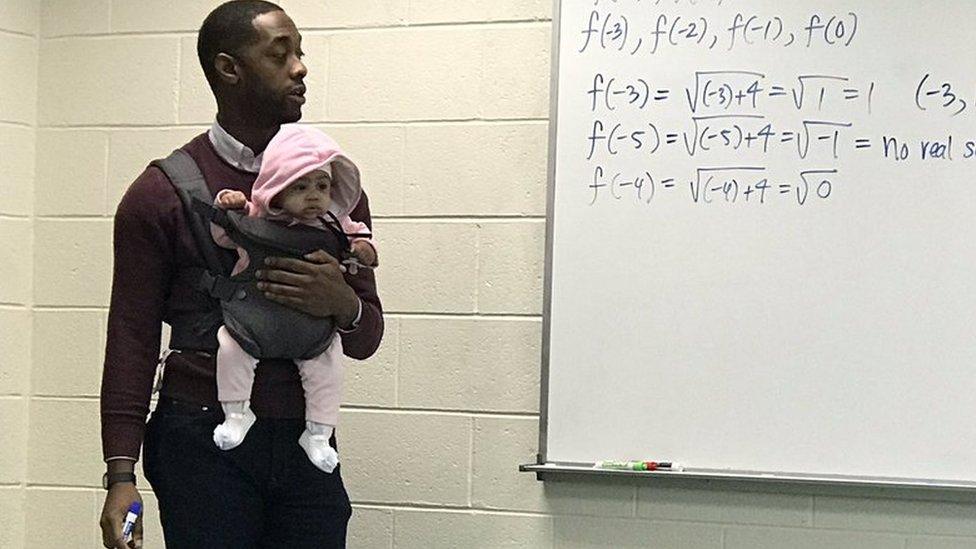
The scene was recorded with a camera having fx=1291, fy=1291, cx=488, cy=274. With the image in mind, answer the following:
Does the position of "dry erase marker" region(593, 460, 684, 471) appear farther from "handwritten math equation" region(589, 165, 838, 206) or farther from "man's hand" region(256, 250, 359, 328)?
"man's hand" region(256, 250, 359, 328)

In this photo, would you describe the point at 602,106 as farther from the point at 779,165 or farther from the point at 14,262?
the point at 14,262

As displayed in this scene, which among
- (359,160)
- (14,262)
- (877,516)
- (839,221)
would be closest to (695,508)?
(877,516)

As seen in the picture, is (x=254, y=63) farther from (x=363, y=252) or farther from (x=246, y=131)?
(x=363, y=252)

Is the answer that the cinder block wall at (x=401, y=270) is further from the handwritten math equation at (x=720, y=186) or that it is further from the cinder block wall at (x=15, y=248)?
the handwritten math equation at (x=720, y=186)

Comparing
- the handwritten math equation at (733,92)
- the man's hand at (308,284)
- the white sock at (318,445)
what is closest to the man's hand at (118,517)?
the white sock at (318,445)

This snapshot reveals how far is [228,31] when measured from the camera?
218cm

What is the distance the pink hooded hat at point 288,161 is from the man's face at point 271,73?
0.05 m

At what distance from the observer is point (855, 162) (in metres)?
2.61

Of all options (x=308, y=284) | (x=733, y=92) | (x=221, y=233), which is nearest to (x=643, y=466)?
(x=733, y=92)

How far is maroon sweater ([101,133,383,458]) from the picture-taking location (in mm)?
2076

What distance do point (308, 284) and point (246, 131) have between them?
0.30 m

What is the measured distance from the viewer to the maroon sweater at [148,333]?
2076mm

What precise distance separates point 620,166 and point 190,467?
1.12 metres

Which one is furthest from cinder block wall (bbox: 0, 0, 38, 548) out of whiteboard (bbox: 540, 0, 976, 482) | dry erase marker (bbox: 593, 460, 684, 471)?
dry erase marker (bbox: 593, 460, 684, 471)
